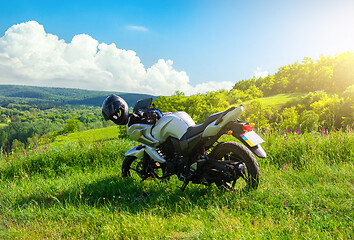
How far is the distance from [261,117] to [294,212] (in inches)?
972

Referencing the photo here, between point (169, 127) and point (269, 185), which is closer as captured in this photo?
point (269, 185)

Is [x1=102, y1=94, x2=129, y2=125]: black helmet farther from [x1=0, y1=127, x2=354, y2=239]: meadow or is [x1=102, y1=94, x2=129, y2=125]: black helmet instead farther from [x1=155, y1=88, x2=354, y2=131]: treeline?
[x1=155, y1=88, x2=354, y2=131]: treeline

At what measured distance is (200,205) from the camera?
3.21 meters

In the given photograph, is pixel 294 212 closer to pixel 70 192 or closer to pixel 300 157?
pixel 300 157

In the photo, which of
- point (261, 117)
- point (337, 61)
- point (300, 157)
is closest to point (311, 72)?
point (337, 61)

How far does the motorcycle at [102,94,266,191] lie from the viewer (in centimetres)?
321

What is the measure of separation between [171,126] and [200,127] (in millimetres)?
597

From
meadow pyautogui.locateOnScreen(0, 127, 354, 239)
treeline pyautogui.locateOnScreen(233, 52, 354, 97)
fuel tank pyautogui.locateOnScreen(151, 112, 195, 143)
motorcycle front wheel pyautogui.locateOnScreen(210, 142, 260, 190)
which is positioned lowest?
meadow pyautogui.locateOnScreen(0, 127, 354, 239)

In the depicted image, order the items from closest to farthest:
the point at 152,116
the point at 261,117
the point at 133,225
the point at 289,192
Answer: the point at 133,225, the point at 289,192, the point at 152,116, the point at 261,117

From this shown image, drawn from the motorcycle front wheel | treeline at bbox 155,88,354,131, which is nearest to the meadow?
the motorcycle front wheel

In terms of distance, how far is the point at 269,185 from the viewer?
11.0 ft

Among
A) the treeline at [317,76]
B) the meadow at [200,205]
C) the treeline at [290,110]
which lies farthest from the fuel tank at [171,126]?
the treeline at [317,76]

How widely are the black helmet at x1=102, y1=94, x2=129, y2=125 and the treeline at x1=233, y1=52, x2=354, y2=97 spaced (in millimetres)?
42228

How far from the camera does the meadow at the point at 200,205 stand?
2.46 metres
